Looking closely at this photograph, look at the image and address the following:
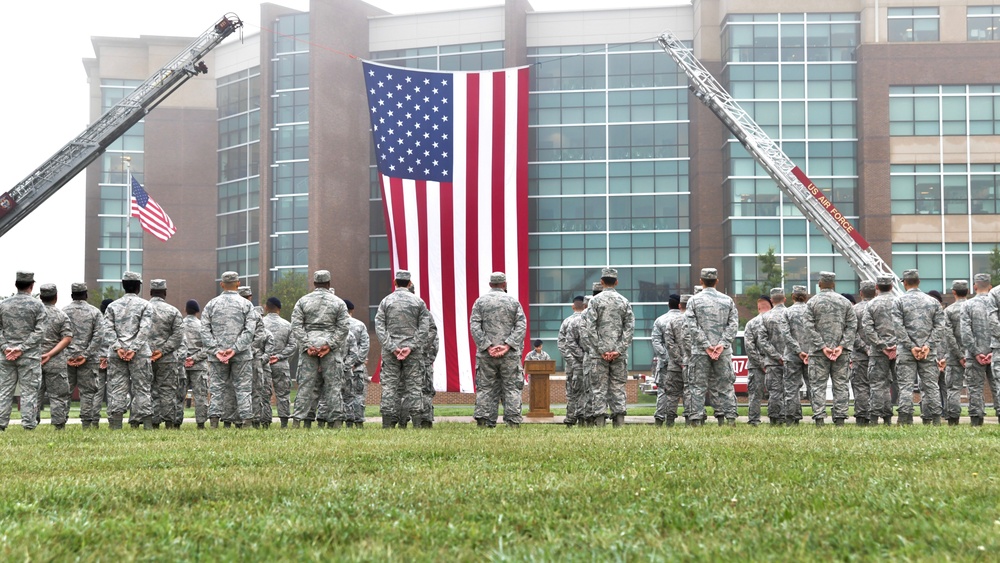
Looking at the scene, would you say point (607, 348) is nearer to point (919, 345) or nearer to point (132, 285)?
point (919, 345)

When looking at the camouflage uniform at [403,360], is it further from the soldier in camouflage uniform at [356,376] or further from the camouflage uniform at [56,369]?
the camouflage uniform at [56,369]

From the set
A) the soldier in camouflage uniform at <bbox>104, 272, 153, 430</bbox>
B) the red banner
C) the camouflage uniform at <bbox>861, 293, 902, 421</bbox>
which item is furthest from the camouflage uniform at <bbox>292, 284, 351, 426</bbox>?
the red banner

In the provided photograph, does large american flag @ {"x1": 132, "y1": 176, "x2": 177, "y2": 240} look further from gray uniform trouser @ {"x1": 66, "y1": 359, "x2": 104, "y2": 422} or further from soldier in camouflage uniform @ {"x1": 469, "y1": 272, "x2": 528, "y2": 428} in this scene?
soldier in camouflage uniform @ {"x1": 469, "y1": 272, "x2": 528, "y2": 428}

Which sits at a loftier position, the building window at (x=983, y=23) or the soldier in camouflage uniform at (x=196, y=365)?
the building window at (x=983, y=23)

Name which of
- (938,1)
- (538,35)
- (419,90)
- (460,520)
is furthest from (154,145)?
(460,520)

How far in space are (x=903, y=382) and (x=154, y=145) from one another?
6239 cm

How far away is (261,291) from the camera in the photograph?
198 feet

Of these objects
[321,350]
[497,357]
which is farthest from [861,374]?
[321,350]

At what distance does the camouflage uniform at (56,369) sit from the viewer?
1412 centimetres

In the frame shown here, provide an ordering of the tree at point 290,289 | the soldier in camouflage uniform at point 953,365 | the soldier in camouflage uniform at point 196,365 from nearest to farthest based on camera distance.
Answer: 1. the soldier in camouflage uniform at point 953,365
2. the soldier in camouflage uniform at point 196,365
3. the tree at point 290,289

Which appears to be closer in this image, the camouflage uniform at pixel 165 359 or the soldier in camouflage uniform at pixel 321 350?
the soldier in camouflage uniform at pixel 321 350

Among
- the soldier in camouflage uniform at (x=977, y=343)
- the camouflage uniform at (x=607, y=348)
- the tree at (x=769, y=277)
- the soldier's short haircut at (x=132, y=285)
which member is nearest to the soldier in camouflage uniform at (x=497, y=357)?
the camouflage uniform at (x=607, y=348)

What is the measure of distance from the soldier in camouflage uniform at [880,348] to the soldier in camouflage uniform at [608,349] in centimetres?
344

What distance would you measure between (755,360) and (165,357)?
9.19 metres
